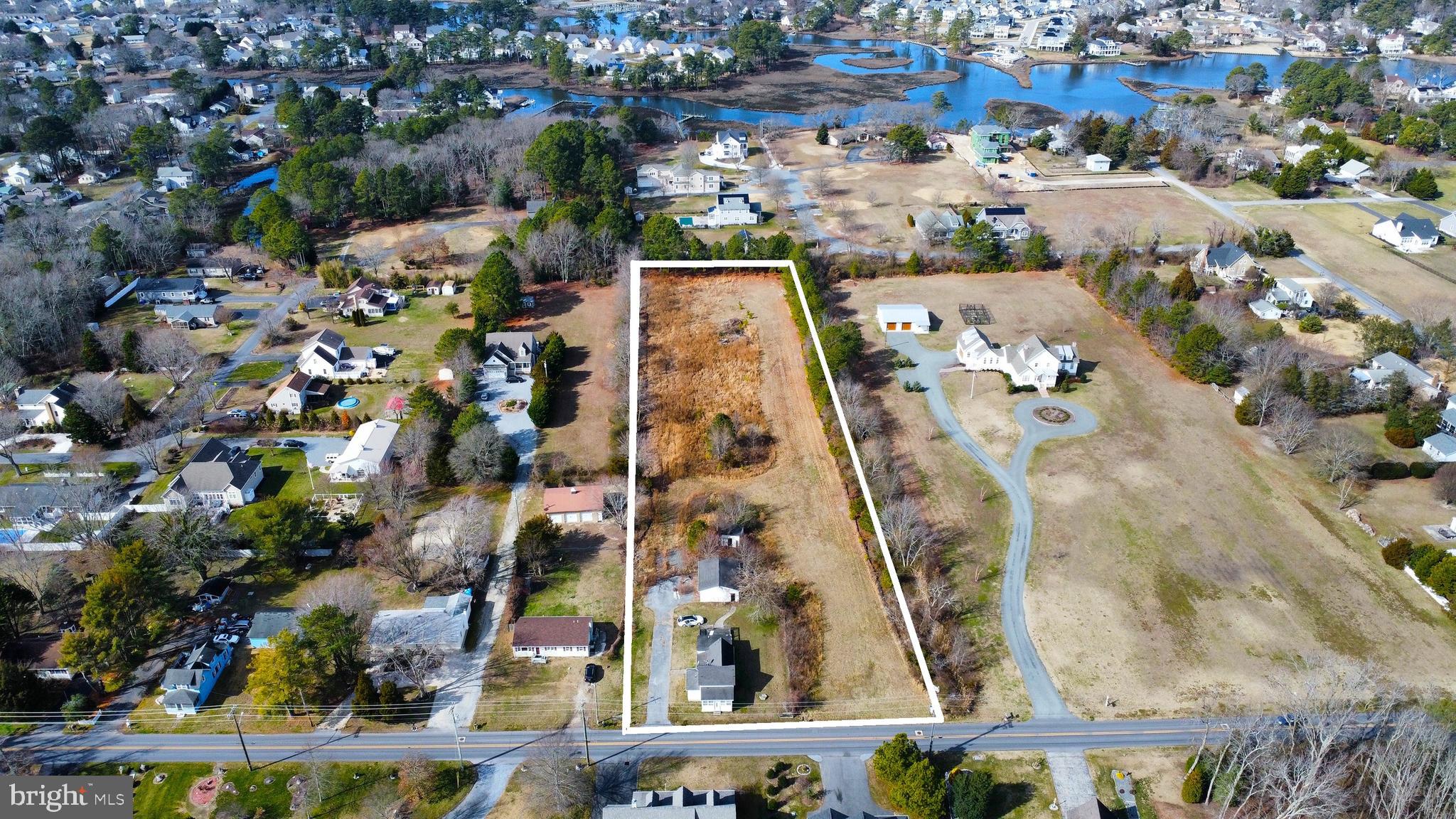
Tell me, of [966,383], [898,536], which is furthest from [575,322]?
[898,536]

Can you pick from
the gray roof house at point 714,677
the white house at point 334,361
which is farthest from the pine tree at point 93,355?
the gray roof house at point 714,677

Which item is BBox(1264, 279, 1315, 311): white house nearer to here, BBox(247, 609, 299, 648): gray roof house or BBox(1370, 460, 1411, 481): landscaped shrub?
BBox(1370, 460, 1411, 481): landscaped shrub

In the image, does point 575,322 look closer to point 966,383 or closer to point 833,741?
point 966,383

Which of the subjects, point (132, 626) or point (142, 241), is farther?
point (142, 241)

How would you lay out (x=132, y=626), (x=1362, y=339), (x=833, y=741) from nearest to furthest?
(x=833, y=741)
(x=132, y=626)
(x=1362, y=339)

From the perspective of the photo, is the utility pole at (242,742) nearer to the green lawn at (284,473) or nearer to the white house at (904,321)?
the green lawn at (284,473)

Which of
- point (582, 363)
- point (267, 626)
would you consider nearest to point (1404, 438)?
point (582, 363)
